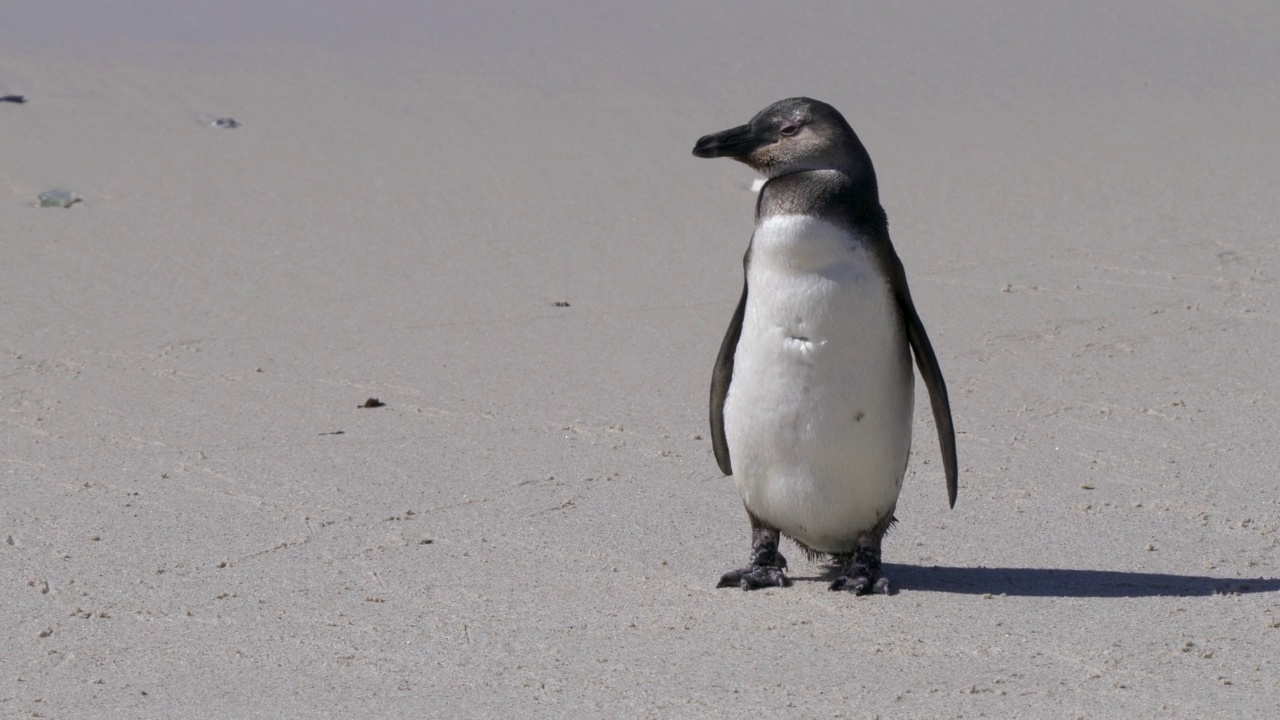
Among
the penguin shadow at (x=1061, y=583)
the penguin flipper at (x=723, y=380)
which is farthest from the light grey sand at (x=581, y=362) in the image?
the penguin flipper at (x=723, y=380)

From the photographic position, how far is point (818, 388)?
12.2 ft

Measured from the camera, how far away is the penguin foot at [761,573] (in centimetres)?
387

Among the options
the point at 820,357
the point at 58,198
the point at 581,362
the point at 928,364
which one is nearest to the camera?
the point at 820,357

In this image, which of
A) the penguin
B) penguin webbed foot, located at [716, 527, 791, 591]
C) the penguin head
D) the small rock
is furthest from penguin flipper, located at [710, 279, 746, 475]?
the small rock

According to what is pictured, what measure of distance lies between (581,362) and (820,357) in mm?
2474

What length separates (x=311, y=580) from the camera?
12.7 ft

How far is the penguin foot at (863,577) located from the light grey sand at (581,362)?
4 cm

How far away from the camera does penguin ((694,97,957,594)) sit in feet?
12.0

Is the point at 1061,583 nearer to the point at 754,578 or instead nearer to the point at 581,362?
the point at 754,578

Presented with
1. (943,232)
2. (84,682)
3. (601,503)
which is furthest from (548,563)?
(943,232)

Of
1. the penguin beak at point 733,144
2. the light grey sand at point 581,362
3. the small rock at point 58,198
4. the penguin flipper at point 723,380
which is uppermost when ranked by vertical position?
the penguin beak at point 733,144

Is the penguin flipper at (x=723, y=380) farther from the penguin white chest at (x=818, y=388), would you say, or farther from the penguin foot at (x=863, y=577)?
the penguin foot at (x=863, y=577)

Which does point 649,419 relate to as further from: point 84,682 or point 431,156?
point 431,156

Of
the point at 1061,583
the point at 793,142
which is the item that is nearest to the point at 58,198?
the point at 793,142
